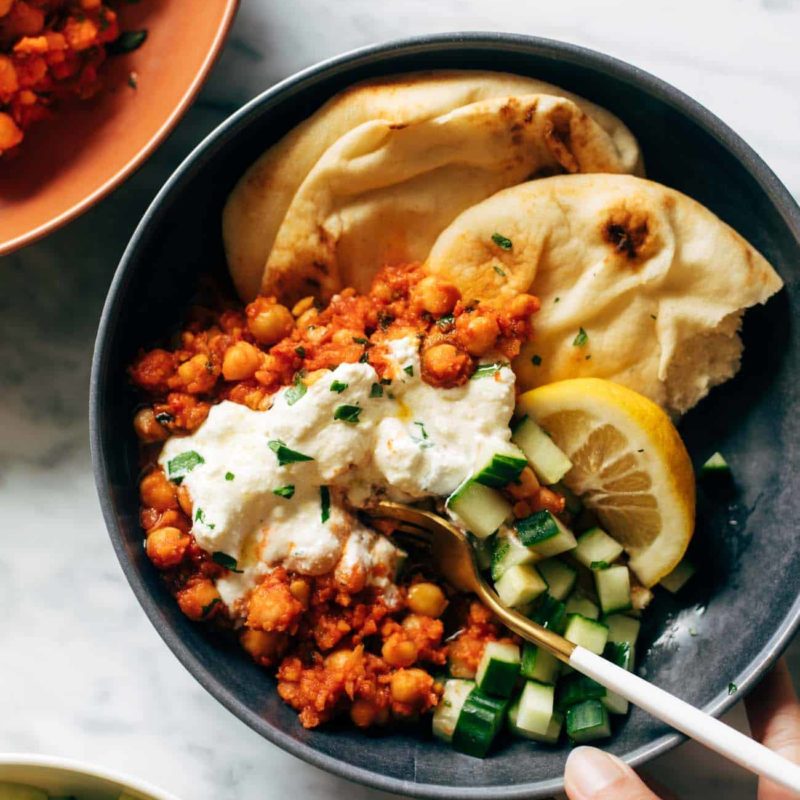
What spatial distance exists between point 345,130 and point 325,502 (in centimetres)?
108

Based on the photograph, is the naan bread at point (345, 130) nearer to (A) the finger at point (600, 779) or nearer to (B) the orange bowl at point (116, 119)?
(B) the orange bowl at point (116, 119)

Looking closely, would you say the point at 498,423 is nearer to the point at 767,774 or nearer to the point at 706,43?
the point at 767,774

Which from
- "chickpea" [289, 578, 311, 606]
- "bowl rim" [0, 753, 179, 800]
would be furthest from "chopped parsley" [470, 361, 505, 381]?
"bowl rim" [0, 753, 179, 800]

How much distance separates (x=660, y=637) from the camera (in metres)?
2.99

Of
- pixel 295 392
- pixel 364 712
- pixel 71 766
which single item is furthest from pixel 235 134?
pixel 71 766

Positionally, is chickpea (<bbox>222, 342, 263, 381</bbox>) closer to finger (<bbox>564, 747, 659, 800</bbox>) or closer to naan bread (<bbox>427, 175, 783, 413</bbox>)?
naan bread (<bbox>427, 175, 783, 413</bbox>)

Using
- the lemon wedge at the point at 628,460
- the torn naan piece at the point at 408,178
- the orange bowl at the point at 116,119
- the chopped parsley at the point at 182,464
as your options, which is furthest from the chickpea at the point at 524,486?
the orange bowl at the point at 116,119

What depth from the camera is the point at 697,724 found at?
2312 millimetres

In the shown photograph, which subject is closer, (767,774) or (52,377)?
(767,774)

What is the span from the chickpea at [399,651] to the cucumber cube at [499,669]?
0.21m

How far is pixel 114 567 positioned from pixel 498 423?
4.51 ft

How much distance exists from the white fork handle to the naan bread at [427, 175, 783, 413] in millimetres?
841

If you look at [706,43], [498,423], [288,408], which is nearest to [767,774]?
[498,423]

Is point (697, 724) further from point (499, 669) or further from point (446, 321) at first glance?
point (446, 321)
